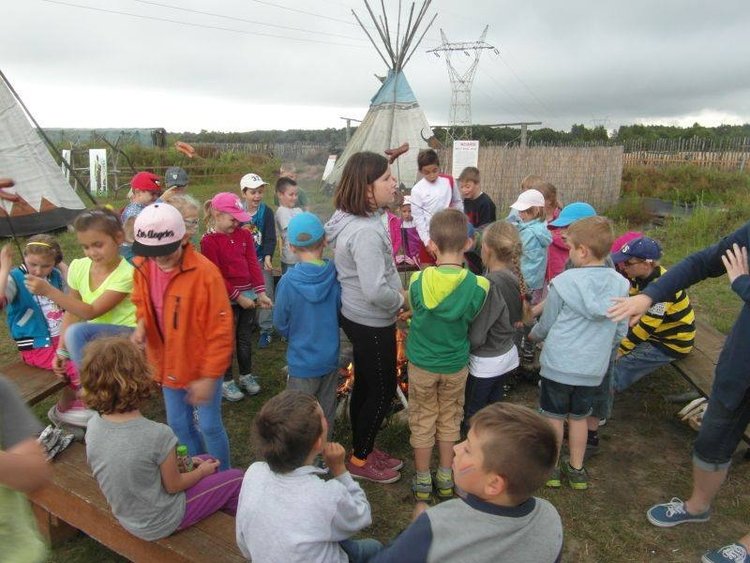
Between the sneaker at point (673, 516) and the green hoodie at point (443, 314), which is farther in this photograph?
the sneaker at point (673, 516)

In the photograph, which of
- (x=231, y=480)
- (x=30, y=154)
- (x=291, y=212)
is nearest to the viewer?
(x=231, y=480)

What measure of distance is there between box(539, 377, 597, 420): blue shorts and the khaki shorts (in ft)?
1.76

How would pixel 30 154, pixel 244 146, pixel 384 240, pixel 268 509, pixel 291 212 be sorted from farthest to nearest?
pixel 244 146 → pixel 30 154 → pixel 291 212 → pixel 384 240 → pixel 268 509

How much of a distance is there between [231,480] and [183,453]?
285 millimetres

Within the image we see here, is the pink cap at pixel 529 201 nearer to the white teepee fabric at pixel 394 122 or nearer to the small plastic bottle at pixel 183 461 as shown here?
the small plastic bottle at pixel 183 461

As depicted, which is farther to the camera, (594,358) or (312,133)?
(312,133)

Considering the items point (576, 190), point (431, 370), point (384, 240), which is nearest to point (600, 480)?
point (431, 370)

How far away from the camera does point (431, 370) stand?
2998 millimetres

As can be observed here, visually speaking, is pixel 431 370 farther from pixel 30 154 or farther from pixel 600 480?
pixel 30 154

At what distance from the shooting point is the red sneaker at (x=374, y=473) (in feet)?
10.7

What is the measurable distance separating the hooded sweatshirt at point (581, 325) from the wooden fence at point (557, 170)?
10590 millimetres

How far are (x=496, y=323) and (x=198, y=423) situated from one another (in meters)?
1.78

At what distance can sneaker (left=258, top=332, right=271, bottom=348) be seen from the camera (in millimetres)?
5364

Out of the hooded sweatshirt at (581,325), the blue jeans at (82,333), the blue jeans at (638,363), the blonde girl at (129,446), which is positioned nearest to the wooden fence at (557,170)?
the blue jeans at (638,363)
